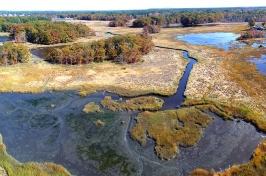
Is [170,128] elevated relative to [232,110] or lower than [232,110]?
lower

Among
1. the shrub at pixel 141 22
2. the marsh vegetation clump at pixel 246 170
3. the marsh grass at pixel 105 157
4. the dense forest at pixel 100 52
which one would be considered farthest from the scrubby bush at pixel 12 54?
the shrub at pixel 141 22

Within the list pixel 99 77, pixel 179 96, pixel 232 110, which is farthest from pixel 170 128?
pixel 99 77

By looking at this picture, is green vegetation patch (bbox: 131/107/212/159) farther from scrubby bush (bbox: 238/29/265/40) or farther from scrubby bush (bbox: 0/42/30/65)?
scrubby bush (bbox: 238/29/265/40)

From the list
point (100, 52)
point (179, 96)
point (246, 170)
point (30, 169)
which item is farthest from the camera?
point (100, 52)

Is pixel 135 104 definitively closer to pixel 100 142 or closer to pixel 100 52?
pixel 100 142

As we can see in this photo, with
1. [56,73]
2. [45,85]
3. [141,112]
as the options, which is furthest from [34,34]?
[141,112]

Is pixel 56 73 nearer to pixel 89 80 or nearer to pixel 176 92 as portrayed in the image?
pixel 89 80
